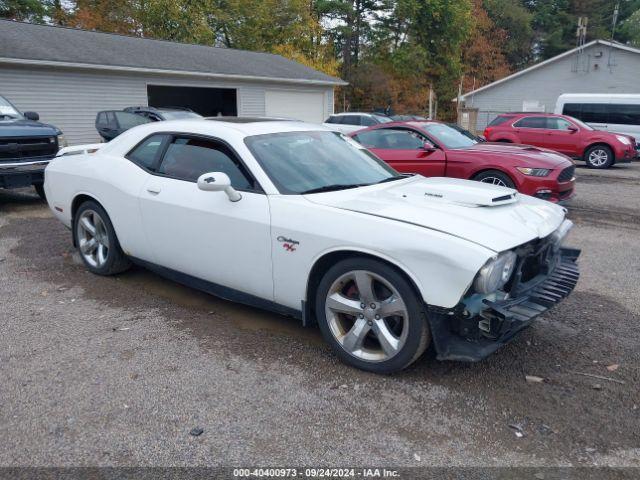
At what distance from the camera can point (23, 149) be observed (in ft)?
28.0

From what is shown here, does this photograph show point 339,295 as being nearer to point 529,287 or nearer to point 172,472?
point 529,287

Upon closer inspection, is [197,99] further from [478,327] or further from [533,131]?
[478,327]

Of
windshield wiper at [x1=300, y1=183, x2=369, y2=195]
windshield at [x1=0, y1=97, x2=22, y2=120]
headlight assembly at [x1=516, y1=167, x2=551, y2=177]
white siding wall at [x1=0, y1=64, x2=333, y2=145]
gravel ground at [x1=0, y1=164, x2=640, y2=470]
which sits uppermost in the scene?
white siding wall at [x1=0, y1=64, x2=333, y2=145]

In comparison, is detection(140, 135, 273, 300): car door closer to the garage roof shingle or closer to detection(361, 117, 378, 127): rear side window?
the garage roof shingle

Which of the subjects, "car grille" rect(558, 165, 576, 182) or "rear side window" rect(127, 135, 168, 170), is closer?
"rear side window" rect(127, 135, 168, 170)

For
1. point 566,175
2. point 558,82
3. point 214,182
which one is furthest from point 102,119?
point 558,82

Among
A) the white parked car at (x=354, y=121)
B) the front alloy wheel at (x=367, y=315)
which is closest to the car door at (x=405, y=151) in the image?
the front alloy wheel at (x=367, y=315)

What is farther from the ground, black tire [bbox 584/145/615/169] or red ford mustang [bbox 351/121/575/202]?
red ford mustang [bbox 351/121/575/202]

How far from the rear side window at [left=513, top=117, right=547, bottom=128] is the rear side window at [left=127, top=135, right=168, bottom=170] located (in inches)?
557

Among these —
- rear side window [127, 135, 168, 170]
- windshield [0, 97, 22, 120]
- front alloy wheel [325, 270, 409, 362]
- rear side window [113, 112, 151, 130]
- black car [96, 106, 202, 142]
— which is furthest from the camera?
rear side window [113, 112, 151, 130]

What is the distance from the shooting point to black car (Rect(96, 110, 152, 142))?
1384 cm

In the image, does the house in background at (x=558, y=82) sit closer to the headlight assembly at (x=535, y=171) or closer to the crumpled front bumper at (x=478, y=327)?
the headlight assembly at (x=535, y=171)

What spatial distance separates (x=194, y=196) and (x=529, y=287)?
2.46 metres

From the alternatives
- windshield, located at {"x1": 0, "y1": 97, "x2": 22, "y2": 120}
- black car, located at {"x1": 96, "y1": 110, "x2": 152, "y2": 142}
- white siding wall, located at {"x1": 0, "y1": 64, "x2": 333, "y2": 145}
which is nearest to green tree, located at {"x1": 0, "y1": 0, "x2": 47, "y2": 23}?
white siding wall, located at {"x1": 0, "y1": 64, "x2": 333, "y2": 145}
